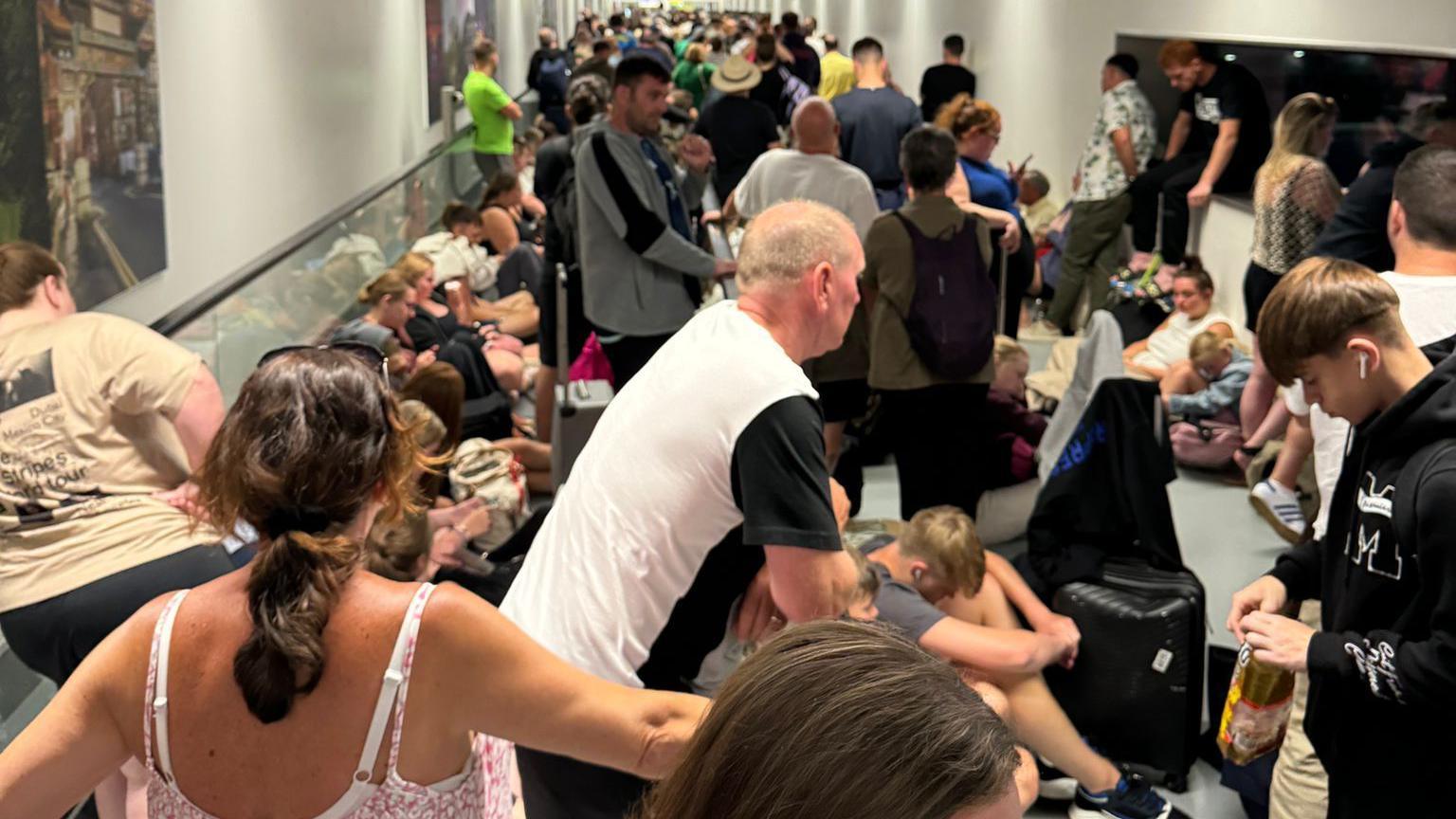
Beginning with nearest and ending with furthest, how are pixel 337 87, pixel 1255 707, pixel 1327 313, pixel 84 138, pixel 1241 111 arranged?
pixel 1327 313 → pixel 1255 707 → pixel 84 138 → pixel 337 87 → pixel 1241 111

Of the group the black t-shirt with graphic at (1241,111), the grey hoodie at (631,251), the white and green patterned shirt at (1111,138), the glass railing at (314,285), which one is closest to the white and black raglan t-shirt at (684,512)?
the grey hoodie at (631,251)

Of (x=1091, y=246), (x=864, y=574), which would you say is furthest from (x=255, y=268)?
(x=1091, y=246)

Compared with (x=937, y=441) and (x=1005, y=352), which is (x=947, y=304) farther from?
(x=1005, y=352)

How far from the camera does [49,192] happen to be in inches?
162

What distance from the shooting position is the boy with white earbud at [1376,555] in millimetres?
2246

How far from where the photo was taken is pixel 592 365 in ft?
20.5

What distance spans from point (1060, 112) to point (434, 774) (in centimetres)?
1120

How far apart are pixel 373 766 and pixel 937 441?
364cm

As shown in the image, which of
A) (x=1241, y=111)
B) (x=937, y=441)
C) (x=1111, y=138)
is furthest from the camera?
(x=1111, y=138)

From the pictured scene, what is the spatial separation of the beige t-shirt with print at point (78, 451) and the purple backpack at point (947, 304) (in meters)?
2.52

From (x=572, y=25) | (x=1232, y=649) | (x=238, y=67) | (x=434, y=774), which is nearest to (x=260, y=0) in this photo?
(x=238, y=67)

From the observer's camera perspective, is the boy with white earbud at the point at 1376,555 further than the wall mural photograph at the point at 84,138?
No

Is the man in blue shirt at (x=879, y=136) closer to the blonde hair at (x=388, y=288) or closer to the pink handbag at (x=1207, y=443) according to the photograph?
the pink handbag at (x=1207, y=443)

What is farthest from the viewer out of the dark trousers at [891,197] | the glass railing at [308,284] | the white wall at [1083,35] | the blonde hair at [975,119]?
the dark trousers at [891,197]
